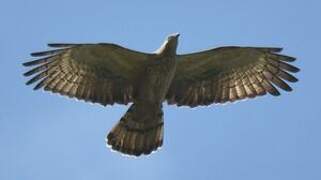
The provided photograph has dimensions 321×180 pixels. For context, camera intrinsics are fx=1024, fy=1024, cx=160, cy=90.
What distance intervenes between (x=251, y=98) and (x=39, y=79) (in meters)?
4.14

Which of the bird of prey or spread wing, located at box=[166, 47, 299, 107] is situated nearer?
the bird of prey

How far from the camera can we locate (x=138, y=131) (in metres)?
19.4

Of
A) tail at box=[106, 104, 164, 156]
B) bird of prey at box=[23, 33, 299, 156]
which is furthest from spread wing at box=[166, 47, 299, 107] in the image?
tail at box=[106, 104, 164, 156]

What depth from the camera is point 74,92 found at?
64.1 ft

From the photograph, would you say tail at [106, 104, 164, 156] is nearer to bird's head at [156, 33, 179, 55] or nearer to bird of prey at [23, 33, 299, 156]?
bird of prey at [23, 33, 299, 156]

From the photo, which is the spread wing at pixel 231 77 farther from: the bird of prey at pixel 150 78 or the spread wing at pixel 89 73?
the spread wing at pixel 89 73

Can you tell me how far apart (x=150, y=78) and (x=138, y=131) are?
1.12 meters

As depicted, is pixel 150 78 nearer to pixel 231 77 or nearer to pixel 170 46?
pixel 170 46

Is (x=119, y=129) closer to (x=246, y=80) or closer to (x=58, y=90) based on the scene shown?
(x=58, y=90)

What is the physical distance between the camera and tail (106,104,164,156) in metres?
19.2

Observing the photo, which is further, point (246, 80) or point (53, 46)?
point (246, 80)

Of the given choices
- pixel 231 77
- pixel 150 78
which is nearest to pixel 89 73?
pixel 150 78

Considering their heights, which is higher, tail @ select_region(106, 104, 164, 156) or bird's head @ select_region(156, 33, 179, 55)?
bird's head @ select_region(156, 33, 179, 55)

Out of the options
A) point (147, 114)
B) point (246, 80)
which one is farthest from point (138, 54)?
point (246, 80)
